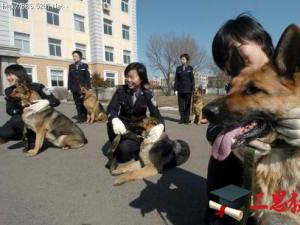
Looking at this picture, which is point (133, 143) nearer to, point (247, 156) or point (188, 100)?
point (247, 156)

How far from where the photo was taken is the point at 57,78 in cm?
2588

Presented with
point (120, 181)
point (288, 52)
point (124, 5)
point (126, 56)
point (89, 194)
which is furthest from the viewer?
point (126, 56)

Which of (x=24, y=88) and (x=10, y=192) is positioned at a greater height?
(x=24, y=88)

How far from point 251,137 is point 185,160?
297 cm

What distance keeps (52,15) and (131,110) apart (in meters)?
23.2

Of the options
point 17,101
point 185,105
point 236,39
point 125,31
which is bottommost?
point 185,105

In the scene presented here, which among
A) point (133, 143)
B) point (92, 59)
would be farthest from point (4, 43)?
point (133, 143)

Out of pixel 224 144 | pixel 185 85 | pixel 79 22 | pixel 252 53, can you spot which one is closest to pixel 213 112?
pixel 224 144

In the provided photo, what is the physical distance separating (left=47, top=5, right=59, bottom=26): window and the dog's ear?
25812 millimetres

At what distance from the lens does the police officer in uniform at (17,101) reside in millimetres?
5066

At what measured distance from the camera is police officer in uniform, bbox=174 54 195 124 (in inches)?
328

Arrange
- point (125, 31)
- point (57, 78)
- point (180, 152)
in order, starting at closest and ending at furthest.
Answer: point (180, 152)
point (57, 78)
point (125, 31)

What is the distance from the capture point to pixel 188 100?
28.3 feet

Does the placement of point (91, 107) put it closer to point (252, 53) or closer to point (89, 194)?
point (89, 194)
